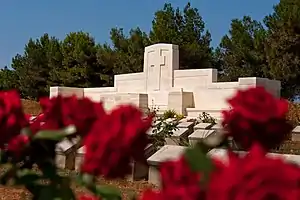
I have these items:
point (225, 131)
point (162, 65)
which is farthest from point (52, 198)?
point (162, 65)

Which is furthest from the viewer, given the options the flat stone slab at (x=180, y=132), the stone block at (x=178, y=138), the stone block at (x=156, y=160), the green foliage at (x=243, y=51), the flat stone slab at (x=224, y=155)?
the green foliage at (x=243, y=51)

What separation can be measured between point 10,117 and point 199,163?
42cm

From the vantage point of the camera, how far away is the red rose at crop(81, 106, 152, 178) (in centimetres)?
80

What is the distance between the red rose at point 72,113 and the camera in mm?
907

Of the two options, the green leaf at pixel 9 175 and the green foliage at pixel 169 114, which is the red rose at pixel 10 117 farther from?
the green foliage at pixel 169 114

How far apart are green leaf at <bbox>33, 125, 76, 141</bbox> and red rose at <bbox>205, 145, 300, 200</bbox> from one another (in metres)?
0.32

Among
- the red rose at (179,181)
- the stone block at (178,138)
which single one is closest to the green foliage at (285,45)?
the stone block at (178,138)

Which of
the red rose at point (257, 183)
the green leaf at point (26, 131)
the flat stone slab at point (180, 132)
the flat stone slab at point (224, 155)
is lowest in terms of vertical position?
the flat stone slab at point (180, 132)

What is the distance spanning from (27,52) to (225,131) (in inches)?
1222

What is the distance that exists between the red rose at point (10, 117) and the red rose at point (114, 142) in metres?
0.18

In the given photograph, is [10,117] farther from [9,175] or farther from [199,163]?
[199,163]

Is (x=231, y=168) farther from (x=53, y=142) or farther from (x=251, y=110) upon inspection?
(x=53, y=142)

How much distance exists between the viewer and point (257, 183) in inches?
24.1

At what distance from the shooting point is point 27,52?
102 feet
